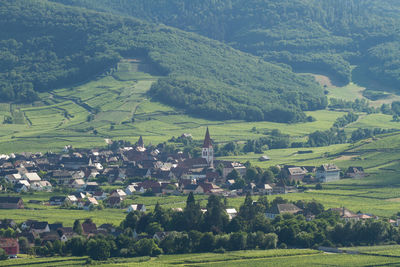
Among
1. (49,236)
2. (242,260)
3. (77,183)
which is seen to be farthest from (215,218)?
(77,183)

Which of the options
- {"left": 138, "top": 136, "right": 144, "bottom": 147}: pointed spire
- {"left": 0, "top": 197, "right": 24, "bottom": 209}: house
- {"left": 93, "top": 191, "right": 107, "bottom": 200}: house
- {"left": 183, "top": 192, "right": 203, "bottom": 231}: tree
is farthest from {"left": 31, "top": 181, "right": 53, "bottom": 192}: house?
{"left": 138, "top": 136, "right": 144, "bottom": 147}: pointed spire

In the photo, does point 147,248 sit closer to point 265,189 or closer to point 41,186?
point 265,189

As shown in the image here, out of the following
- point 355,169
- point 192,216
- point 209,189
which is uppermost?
point 355,169

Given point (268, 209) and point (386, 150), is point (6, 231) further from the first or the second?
point (386, 150)

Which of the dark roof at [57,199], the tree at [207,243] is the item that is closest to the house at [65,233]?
the tree at [207,243]

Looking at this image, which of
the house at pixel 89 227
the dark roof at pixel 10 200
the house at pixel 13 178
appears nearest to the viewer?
the house at pixel 89 227

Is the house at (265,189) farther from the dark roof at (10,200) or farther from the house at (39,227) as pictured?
the house at (39,227)

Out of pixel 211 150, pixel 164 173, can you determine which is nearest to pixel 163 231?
pixel 164 173
